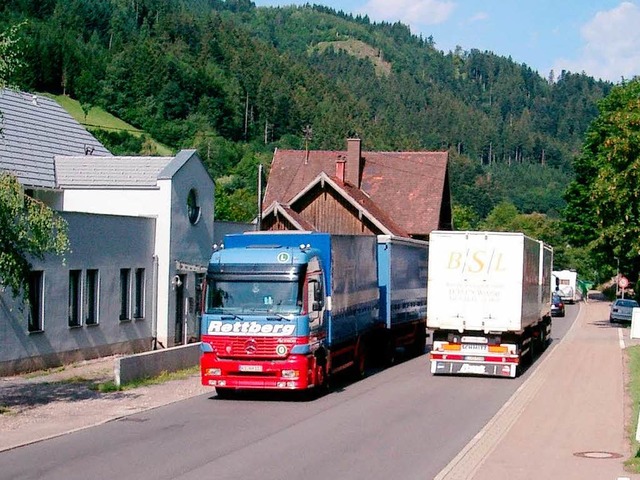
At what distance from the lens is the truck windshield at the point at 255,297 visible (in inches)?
792

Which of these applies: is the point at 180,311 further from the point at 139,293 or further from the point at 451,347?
the point at 451,347

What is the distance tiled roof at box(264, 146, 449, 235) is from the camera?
2325 inches

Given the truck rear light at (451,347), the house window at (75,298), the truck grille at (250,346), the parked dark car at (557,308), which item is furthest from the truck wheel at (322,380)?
the parked dark car at (557,308)

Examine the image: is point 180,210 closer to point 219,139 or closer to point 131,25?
point 219,139

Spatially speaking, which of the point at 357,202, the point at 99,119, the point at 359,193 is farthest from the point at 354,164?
the point at 99,119

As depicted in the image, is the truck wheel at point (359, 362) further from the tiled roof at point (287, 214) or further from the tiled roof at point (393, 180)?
the tiled roof at point (393, 180)

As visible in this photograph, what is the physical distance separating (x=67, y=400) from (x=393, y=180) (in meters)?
42.0

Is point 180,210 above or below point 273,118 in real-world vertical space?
below

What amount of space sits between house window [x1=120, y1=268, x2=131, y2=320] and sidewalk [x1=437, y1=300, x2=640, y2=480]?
12.2 meters

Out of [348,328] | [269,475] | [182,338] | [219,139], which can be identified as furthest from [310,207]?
[219,139]

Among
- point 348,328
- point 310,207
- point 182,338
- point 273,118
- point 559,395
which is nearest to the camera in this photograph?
point 559,395

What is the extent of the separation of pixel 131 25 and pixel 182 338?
508ft

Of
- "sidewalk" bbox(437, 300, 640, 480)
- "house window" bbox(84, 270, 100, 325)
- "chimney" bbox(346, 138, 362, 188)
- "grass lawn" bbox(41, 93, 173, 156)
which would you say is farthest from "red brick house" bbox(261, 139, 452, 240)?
"grass lawn" bbox(41, 93, 173, 156)

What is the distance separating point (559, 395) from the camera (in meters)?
22.0
